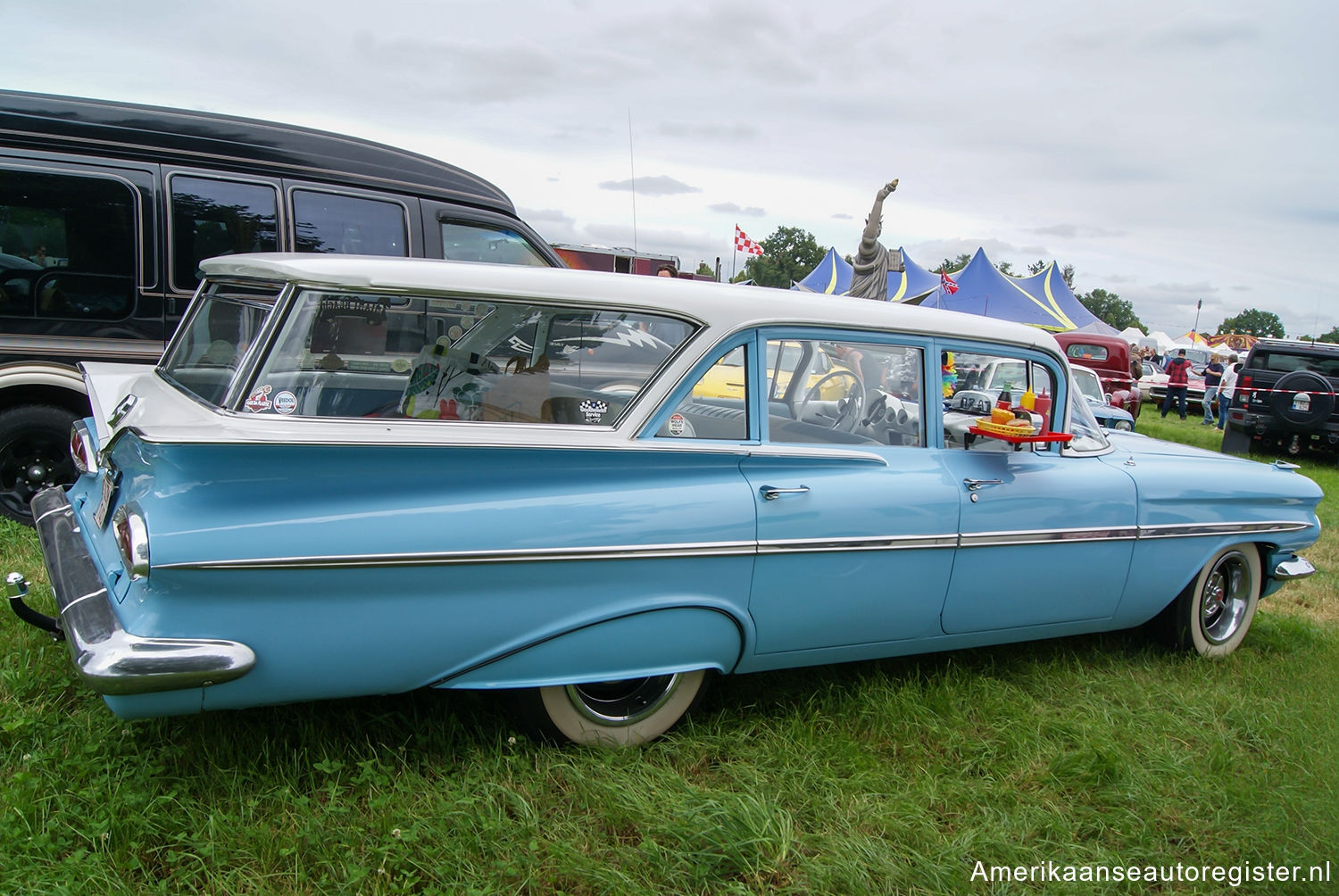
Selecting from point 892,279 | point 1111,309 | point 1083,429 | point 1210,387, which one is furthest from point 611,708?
point 1111,309

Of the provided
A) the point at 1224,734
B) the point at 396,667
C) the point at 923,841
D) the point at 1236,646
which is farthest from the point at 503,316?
the point at 1236,646

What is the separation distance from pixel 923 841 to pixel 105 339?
15.8 ft

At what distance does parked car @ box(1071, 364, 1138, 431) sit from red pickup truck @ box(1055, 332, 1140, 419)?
368cm

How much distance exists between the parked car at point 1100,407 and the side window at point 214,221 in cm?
803

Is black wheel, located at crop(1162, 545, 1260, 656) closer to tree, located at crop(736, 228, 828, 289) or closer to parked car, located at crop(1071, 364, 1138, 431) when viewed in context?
parked car, located at crop(1071, 364, 1138, 431)

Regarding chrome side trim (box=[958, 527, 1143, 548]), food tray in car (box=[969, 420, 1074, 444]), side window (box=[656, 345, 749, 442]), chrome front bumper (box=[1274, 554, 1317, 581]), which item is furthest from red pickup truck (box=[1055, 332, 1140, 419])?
side window (box=[656, 345, 749, 442])

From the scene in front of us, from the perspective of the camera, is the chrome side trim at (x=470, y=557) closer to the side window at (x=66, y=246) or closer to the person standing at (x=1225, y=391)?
the side window at (x=66, y=246)

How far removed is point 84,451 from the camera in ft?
10.4

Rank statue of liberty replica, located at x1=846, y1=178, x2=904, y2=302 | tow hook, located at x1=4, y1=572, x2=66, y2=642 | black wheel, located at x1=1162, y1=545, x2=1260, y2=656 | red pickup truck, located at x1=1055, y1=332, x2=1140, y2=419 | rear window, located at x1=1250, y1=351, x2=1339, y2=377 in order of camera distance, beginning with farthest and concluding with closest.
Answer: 1. red pickup truck, located at x1=1055, y1=332, x2=1140, y2=419
2. rear window, located at x1=1250, y1=351, x2=1339, y2=377
3. statue of liberty replica, located at x1=846, y1=178, x2=904, y2=302
4. black wheel, located at x1=1162, y1=545, x2=1260, y2=656
5. tow hook, located at x1=4, y1=572, x2=66, y2=642

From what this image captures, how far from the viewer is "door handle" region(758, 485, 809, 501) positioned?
2777 mm

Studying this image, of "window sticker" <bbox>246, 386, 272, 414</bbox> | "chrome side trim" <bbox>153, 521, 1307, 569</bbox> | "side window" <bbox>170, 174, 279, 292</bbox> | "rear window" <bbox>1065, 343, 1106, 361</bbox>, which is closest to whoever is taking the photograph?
"chrome side trim" <bbox>153, 521, 1307, 569</bbox>

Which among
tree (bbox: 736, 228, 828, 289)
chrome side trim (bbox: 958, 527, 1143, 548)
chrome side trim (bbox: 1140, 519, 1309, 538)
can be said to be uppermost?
tree (bbox: 736, 228, 828, 289)

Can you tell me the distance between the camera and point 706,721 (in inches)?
120

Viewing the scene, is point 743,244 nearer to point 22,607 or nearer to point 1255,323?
point 22,607
